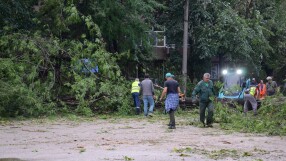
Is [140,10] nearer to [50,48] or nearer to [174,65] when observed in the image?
[50,48]

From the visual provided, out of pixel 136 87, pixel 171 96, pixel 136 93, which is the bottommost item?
pixel 136 93

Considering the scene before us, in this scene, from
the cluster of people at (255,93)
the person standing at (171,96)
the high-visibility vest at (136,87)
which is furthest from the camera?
the high-visibility vest at (136,87)

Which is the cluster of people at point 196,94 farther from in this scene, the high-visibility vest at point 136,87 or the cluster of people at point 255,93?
the high-visibility vest at point 136,87

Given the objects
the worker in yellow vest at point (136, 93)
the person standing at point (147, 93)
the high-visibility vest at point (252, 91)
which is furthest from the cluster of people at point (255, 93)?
the worker in yellow vest at point (136, 93)

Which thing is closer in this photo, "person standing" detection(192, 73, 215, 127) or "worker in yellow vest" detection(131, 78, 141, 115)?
"person standing" detection(192, 73, 215, 127)

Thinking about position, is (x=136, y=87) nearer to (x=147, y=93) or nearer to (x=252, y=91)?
(x=147, y=93)

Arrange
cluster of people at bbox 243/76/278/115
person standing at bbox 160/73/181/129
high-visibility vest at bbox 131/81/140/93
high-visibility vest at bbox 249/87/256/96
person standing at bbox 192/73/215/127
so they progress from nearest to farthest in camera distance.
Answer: person standing at bbox 160/73/181/129
person standing at bbox 192/73/215/127
cluster of people at bbox 243/76/278/115
high-visibility vest at bbox 131/81/140/93
high-visibility vest at bbox 249/87/256/96

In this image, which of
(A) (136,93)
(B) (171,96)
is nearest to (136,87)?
(A) (136,93)

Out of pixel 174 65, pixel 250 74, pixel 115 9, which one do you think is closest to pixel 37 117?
pixel 115 9

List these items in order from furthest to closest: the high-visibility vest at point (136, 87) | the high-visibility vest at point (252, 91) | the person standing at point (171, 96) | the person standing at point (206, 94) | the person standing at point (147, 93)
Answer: the high-visibility vest at point (252, 91), the high-visibility vest at point (136, 87), the person standing at point (147, 93), the person standing at point (206, 94), the person standing at point (171, 96)

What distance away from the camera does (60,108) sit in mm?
21219

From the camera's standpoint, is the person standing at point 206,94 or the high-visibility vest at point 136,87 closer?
the person standing at point 206,94

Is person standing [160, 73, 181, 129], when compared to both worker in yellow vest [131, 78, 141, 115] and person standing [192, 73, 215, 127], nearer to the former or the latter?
person standing [192, 73, 215, 127]

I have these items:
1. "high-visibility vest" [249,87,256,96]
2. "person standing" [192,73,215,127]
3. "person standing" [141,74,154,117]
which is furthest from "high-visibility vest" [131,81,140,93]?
"person standing" [192,73,215,127]
